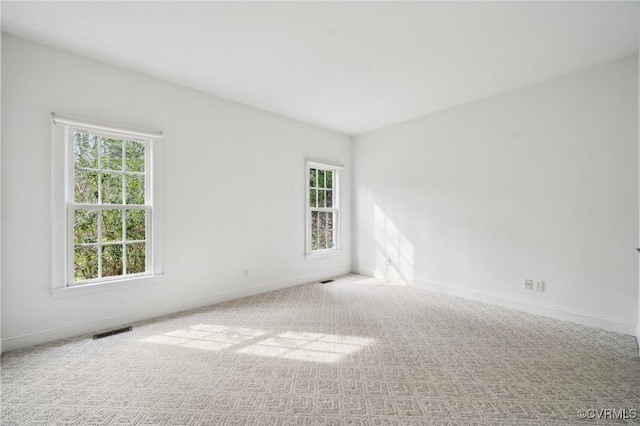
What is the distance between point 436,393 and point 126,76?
13.8ft

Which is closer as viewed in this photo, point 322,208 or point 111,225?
point 111,225

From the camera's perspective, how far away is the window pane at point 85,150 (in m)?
2.88

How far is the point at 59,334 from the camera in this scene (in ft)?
8.97

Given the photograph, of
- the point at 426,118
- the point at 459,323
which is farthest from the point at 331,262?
the point at 426,118

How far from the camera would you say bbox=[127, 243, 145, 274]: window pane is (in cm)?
320

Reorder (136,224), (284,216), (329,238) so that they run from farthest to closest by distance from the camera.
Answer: (329,238), (284,216), (136,224)

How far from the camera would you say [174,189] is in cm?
346

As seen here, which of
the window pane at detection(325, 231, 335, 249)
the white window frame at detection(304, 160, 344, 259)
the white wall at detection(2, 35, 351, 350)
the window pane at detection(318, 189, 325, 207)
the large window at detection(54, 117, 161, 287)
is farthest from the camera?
the window pane at detection(325, 231, 335, 249)

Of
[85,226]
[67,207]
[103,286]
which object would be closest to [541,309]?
Result: [103,286]

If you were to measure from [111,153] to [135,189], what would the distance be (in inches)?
17.4

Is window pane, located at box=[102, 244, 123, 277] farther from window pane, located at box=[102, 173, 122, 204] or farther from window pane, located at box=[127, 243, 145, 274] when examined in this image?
window pane, located at box=[102, 173, 122, 204]

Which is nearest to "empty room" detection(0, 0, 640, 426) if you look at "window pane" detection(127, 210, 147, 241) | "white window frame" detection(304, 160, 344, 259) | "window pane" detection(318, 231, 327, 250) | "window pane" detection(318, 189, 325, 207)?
"window pane" detection(127, 210, 147, 241)

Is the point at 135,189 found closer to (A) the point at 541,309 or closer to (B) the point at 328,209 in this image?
(B) the point at 328,209

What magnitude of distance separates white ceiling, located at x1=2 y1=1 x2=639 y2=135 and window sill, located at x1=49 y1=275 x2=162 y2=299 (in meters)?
2.35
